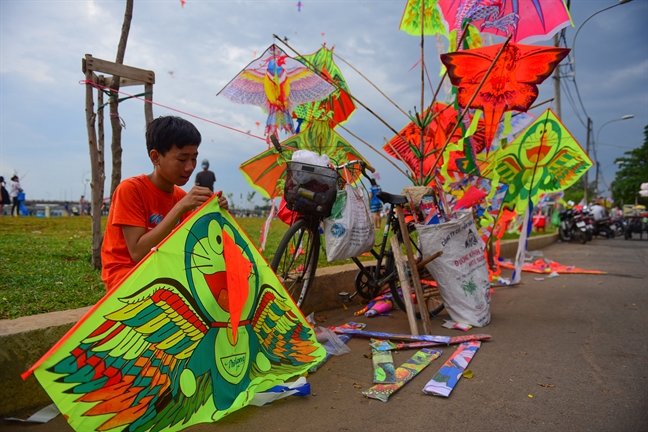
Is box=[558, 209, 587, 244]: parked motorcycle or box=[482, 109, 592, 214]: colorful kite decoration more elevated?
box=[482, 109, 592, 214]: colorful kite decoration

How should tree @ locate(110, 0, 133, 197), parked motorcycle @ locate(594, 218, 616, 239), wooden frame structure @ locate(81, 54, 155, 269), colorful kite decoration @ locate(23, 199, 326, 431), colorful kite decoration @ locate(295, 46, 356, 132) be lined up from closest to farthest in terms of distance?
1. colorful kite decoration @ locate(23, 199, 326, 431)
2. wooden frame structure @ locate(81, 54, 155, 269)
3. tree @ locate(110, 0, 133, 197)
4. colorful kite decoration @ locate(295, 46, 356, 132)
5. parked motorcycle @ locate(594, 218, 616, 239)

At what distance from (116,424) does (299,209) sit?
1.83m

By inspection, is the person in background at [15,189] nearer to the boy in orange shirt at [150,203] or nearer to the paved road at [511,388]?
the paved road at [511,388]

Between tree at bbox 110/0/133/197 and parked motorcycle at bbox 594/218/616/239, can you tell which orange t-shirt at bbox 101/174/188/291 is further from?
parked motorcycle at bbox 594/218/616/239

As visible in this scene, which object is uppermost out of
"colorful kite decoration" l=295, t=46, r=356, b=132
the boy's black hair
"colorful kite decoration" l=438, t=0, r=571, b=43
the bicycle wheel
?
"colorful kite decoration" l=438, t=0, r=571, b=43

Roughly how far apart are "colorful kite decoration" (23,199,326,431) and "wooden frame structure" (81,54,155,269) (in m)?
2.18

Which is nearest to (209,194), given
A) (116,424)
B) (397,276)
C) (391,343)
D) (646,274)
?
(116,424)

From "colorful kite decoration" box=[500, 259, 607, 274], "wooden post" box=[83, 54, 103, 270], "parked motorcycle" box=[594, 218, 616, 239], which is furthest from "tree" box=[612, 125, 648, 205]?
"wooden post" box=[83, 54, 103, 270]

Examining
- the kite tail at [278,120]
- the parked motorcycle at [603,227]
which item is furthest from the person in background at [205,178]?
the parked motorcycle at [603,227]

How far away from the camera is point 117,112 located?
158 inches

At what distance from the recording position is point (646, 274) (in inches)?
264

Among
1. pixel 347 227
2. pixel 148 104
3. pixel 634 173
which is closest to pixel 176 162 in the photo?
pixel 347 227

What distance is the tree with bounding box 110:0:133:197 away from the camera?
387cm

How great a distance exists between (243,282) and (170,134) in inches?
30.9
